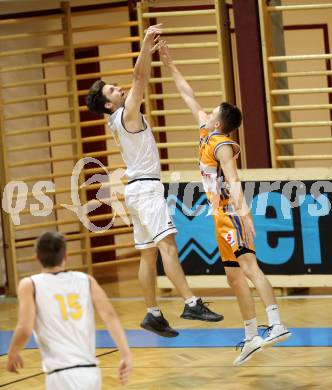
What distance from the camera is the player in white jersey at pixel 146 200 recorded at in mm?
7219

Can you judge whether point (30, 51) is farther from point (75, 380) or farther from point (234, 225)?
point (75, 380)

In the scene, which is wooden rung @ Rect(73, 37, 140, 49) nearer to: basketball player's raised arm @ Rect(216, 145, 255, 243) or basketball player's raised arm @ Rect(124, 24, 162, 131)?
basketball player's raised arm @ Rect(124, 24, 162, 131)

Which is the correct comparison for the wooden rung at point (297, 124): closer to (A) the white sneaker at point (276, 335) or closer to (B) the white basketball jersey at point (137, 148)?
(B) the white basketball jersey at point (137, 148)

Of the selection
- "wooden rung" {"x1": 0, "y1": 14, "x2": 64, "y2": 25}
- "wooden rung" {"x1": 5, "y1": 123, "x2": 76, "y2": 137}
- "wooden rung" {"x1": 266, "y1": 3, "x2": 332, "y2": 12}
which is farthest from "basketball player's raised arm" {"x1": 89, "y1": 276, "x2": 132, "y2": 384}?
"wooden rung" {"x1": 0, "y1": 14, "x2": 64, "y2": 25}

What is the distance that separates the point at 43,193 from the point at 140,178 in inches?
158

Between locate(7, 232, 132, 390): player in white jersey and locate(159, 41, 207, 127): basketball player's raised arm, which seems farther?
locate(159, 41, 207, 127): basketball player's raised arm

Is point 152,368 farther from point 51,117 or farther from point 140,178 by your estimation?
point 51,117

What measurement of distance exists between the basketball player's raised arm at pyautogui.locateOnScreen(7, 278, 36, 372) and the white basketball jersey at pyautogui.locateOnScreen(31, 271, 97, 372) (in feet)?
0.17

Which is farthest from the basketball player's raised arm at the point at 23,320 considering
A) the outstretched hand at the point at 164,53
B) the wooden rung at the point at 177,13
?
the wooden rung at the point at 177,13

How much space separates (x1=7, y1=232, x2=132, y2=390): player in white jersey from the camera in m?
4.61

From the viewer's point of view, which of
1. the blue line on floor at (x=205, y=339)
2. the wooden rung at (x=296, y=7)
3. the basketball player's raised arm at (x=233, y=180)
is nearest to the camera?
the basketball player's raised arm at (x=233, y=180)

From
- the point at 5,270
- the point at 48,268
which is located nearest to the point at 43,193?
the point at 5,270

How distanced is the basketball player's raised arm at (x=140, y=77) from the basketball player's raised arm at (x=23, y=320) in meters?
2.64

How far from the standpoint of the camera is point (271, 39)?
984 centimetres
